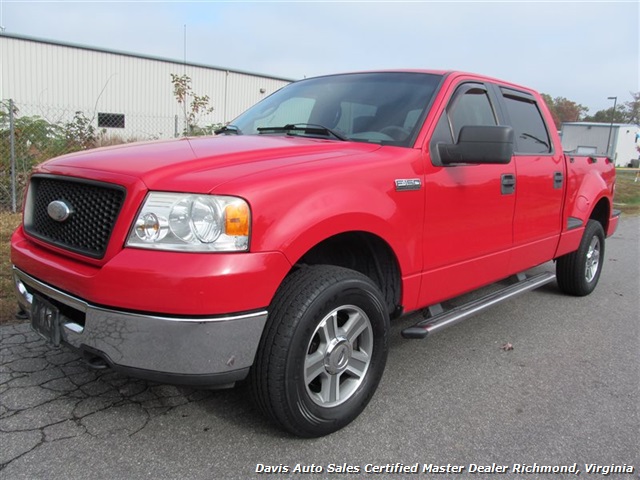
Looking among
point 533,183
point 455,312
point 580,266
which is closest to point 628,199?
point 580,266

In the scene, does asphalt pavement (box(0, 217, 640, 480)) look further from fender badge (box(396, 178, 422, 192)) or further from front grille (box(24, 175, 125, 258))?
fender badge (box(396, 178, 422, 192))

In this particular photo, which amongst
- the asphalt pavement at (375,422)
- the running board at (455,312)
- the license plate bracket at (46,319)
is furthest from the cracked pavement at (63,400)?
the running board at (455,312)

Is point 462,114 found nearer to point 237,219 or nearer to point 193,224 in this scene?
point 237,219

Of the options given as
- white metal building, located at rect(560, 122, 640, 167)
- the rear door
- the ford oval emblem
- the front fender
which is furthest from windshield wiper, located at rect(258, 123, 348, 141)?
white metal building, located at rect(560, 122, 640, 167)

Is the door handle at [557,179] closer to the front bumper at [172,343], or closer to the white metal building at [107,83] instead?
the front bumper at [172,343]

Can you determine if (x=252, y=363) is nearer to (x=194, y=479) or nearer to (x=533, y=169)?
(x=194, y=479)

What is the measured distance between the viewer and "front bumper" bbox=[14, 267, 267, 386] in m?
2.15

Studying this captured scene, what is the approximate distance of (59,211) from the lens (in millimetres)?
2502

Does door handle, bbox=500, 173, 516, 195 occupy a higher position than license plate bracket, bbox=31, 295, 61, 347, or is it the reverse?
door handle, bbox=500, 173, 516, 195

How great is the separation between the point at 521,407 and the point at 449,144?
5.15ft

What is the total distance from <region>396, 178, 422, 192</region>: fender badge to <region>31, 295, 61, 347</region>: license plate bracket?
1.78 m

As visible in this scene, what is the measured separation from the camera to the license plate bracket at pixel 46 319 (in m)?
2.42

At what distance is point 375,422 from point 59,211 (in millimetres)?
1889

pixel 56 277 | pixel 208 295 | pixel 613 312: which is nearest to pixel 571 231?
pixel 613 312
